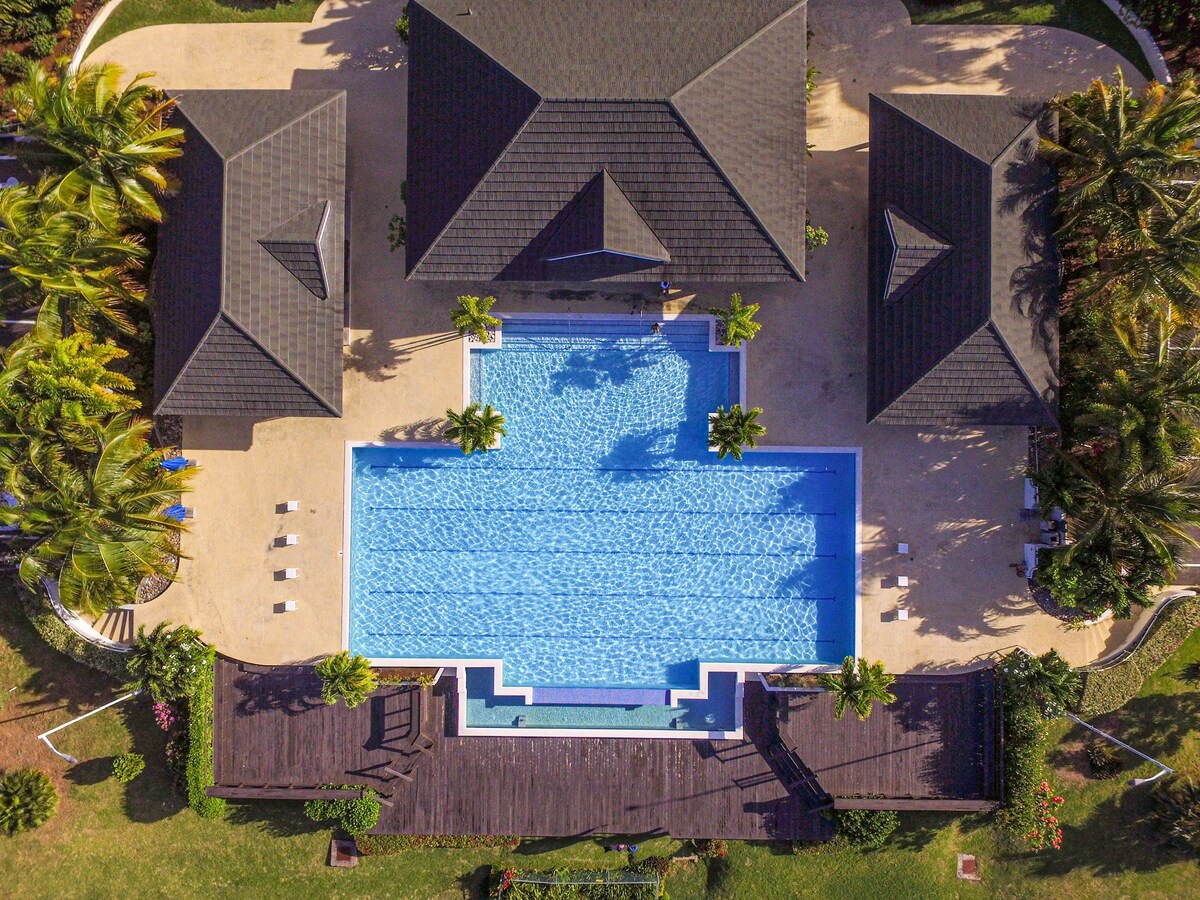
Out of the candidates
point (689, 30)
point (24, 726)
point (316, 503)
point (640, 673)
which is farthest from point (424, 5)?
point (24, 726)

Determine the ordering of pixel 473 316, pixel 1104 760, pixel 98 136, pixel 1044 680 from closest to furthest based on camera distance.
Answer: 1. pixel 98 136
2. pixel 473 316
3. pixel 1044 680
4. pixel 1104 760

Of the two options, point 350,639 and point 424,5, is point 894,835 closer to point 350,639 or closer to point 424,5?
point 350,639

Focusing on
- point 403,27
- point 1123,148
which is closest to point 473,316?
point 403,27

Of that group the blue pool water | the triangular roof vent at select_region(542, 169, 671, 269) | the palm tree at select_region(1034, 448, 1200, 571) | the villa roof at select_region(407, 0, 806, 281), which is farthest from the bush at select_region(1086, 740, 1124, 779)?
the triangular roof vent at select_region(542, 169, 671, 269)

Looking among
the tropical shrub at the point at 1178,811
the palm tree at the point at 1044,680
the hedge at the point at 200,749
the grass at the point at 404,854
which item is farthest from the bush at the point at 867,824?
the hedge at the point at 200,749

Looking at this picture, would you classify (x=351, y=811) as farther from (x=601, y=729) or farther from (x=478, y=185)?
(x=478, y=185)

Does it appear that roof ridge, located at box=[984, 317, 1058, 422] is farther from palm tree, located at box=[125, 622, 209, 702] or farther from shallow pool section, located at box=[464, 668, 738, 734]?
palm tree, located at box=[125, 622, 209, 702]
